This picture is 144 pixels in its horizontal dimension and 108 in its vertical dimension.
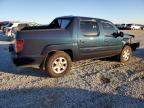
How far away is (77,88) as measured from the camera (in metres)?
6.38

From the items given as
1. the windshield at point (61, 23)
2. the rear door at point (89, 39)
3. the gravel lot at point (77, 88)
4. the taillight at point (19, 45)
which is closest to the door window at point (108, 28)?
the rear door at point (89, 39)

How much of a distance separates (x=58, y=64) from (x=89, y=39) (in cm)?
139

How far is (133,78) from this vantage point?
24.2ft

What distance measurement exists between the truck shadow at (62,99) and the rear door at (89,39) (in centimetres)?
206

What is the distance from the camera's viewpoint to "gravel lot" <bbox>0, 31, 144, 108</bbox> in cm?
538

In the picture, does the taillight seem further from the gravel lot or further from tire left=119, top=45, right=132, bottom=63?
tire left=119, top=45, right=132, bottom=63

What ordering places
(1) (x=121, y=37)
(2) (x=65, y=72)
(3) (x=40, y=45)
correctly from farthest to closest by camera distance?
(1) (x=121, y=37) < (2) (x=65, y=72) < (3) (x=40, y=45)

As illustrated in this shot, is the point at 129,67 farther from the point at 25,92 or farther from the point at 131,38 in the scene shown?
the point at 25,92

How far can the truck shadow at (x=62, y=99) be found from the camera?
5.25m

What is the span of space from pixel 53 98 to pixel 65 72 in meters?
2.07

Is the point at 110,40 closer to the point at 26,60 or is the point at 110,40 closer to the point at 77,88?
the point at 77,88

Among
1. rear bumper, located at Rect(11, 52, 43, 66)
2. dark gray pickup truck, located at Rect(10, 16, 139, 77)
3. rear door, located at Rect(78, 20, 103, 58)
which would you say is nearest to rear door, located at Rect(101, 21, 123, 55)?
dark gray pickup truck, located at Rect(10, 16, 139, 77)

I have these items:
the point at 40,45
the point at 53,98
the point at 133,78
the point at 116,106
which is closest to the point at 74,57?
the point at 40,45

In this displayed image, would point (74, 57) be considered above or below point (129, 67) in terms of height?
above
